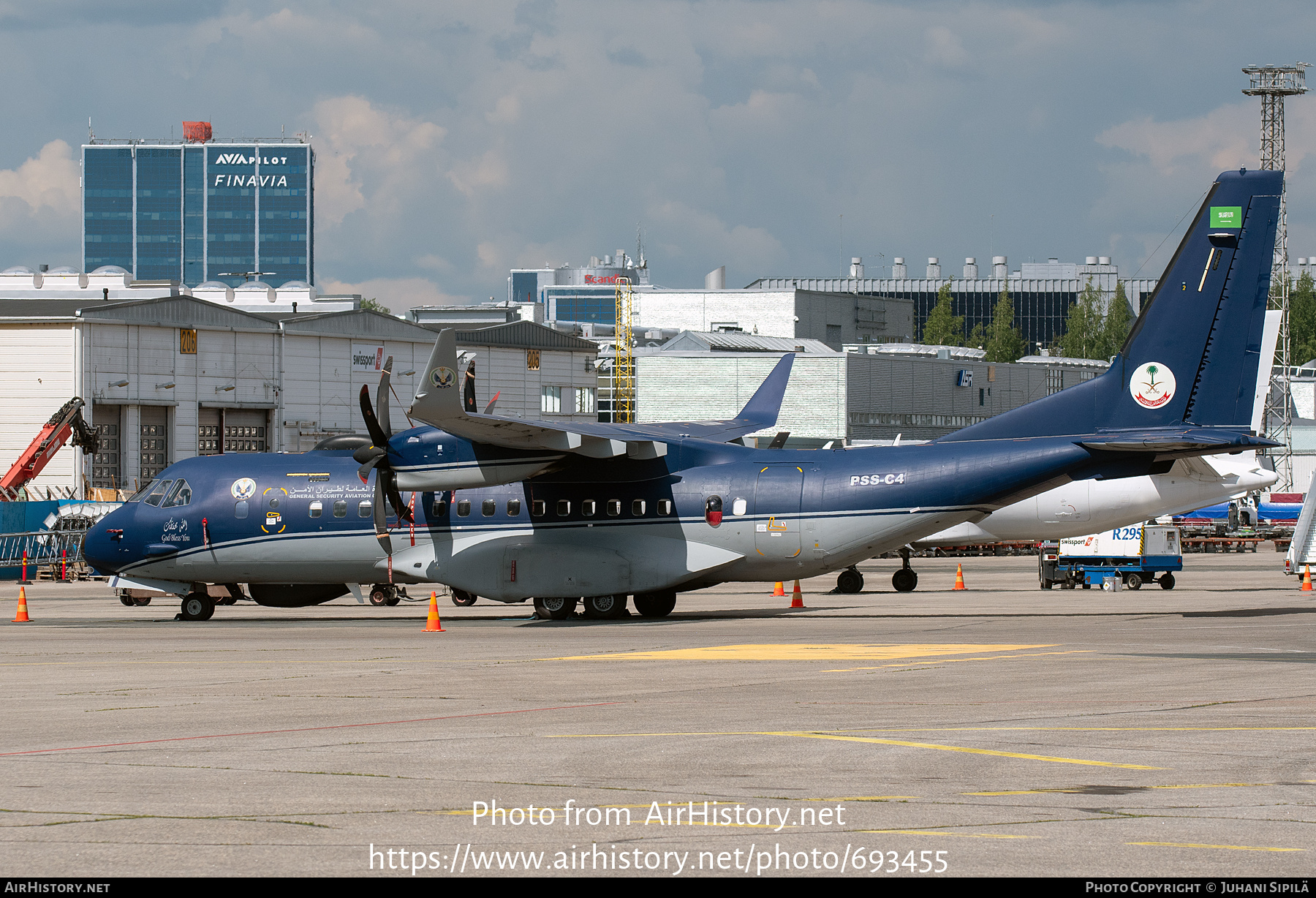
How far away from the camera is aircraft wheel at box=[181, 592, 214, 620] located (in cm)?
3338

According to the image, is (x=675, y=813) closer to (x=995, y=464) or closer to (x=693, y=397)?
(x=995, y=464)

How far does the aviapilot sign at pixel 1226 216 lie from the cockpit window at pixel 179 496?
908 inches

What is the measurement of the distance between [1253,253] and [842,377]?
71201 millimetres

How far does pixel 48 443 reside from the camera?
2377 inches

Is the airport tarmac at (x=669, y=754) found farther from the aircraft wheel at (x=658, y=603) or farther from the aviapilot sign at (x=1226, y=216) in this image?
→ the aviapilot sign at (x=1226, y=216)

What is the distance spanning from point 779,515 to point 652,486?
9.37 ft

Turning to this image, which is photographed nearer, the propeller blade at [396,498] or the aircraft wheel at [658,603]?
the propeller blade at [396,498]

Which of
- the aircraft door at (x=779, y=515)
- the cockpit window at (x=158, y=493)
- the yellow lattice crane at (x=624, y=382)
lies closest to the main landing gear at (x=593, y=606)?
the aircraft door at (x=779, y=515)

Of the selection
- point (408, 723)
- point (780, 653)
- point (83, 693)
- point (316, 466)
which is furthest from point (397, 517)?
point (408, 723)

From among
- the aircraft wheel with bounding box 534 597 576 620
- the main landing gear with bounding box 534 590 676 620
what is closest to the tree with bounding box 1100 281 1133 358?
the main landing gear with bounding box 534 590 676 620

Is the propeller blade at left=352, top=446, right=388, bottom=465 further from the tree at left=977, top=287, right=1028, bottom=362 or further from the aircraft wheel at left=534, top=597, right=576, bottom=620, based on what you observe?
the tree at left=977, top=287, right=1028, bottom=362

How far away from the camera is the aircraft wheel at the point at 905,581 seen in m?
44.3

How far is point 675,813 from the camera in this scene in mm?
9891

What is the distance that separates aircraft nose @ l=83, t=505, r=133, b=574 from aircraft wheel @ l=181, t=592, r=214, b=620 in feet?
5.37
